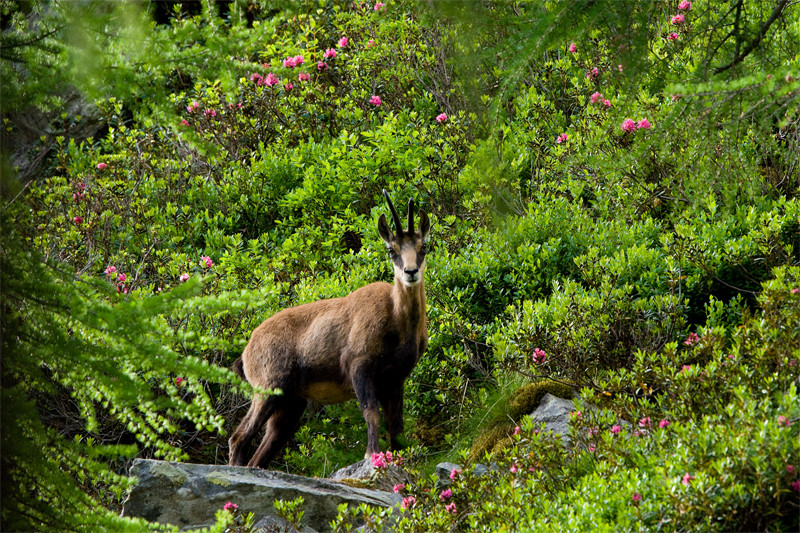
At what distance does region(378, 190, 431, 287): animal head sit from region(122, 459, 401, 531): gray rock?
210cm

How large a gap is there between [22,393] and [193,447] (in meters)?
5.84

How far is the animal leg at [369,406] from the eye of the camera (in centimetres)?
712

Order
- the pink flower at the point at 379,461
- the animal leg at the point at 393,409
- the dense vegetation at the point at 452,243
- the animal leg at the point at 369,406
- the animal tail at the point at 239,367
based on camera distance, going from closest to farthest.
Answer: the dense vegetation at the point at 452,243 → the pink flower at the point at 379,461 → the animal leg at the point at 369,406 → the animal leg at the point at 393,409 → the animal tail at the point at 239,367

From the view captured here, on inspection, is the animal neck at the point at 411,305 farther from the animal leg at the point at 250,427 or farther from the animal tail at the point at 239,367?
the animal tail at the point at 239,367

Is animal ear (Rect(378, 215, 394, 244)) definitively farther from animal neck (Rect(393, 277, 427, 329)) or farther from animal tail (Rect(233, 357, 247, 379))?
animal tail (Rect(233, 357, 247, 379))

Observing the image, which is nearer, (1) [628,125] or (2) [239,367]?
(2) [239,367]

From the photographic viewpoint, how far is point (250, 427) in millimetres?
7676

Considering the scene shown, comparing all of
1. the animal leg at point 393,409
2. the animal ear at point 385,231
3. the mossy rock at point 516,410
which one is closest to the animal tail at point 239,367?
the animal leg at point 393,409

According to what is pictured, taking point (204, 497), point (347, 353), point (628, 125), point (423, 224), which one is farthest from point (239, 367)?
point (628, 125)

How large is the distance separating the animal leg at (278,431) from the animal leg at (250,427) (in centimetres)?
11

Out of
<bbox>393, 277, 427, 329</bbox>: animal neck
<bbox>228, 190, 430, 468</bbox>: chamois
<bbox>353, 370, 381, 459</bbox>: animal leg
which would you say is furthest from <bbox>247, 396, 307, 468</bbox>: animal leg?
<bbox>393, 277, 427, 329</bbox>: animal neck

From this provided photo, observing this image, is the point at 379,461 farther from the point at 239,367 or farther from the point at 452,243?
the point at 452,243

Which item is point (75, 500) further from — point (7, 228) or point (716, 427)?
point (716, 427)

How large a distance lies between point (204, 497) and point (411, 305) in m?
2.49
